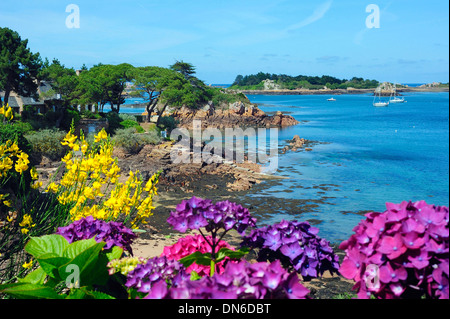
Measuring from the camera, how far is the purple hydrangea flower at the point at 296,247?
2.66 m

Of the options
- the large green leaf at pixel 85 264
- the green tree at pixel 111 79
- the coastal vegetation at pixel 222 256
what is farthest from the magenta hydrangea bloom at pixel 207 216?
the green tree at pixel 111 79

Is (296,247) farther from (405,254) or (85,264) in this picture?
(85,264)

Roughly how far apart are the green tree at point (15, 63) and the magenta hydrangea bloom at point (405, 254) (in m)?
30.7

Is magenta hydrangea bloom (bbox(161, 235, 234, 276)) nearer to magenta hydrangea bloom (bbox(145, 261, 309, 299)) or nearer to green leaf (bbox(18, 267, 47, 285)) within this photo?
green leaf (bbox(18, 267, 47, 285))

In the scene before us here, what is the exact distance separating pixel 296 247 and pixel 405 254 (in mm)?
754

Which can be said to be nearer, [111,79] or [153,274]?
[153,274]

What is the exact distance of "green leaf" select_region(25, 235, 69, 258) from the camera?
9.56ft

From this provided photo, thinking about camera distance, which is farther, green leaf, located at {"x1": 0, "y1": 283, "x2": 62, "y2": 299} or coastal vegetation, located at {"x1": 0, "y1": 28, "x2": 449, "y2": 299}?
green leaf, located at {"x1": 0, "y1": 283, "x2": 62, "y2": 299}

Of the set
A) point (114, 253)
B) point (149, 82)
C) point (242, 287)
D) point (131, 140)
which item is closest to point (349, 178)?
point (131, 140)

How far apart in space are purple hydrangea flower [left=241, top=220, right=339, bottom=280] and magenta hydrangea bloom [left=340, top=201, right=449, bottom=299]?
0.45 metres

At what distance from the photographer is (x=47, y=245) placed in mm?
2949

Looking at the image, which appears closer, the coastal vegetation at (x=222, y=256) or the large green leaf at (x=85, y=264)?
the coastal vegetation at (x=222, y=256)

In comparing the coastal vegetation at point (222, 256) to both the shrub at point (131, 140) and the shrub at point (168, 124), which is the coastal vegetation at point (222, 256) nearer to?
the shrub at point (131, 140)

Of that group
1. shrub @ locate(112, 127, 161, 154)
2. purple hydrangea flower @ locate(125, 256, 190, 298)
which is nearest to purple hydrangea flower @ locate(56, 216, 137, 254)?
purple hydrangea flower @ locate(125, 256, 190, 298)
